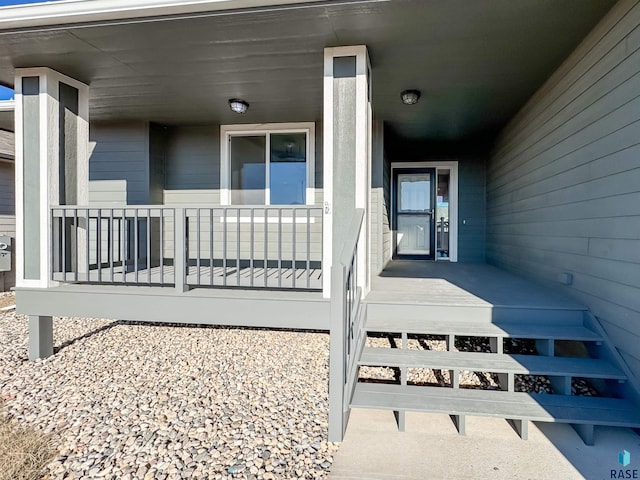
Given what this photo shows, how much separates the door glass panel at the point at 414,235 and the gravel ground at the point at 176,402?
350 cm

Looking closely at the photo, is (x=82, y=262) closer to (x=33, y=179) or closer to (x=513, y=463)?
(x=33, y=179)

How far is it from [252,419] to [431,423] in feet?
4.23

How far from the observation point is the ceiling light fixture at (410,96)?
4.27 meters

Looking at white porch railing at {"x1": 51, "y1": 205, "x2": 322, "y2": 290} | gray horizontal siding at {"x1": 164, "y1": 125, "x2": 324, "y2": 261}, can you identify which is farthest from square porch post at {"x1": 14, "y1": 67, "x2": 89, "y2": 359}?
gray horizontal siding at {"x1": 164, "y1": 125, "x2": 324, "y2": 261}

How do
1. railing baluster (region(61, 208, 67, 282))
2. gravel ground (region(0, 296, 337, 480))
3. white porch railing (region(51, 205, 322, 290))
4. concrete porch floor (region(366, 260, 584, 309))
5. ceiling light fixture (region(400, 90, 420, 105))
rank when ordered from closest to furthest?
gravel ground (region(0, 296, 337, 480)) → concrete porch floor (region(366, 260, 584, 309)) → white porch railing (region(51, 205, 322, 290)) → railing baluster (region(61, 208, 67, 282)) → ceiling light fixture (region(400, 90, 420, 105))

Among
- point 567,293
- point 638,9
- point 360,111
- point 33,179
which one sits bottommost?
point 567,293

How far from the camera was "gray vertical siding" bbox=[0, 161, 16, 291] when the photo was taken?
7.84 metres

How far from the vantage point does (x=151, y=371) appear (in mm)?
3625

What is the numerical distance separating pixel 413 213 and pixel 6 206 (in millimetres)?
8718

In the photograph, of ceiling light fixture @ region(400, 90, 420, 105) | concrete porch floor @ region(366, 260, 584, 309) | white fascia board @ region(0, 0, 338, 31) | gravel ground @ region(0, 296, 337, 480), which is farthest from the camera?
ceiling light fixture @ region(400, 90, 420, 105)

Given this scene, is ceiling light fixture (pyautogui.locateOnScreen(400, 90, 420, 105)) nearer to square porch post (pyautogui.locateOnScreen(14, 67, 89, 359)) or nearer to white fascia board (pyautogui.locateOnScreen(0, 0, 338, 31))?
white fascia board (pyautogui.locateOnScreen(0, 0, 338, 31))

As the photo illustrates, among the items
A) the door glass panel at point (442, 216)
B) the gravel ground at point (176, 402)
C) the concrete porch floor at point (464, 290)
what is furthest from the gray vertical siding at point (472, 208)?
the gravel ground at point (176, 402)

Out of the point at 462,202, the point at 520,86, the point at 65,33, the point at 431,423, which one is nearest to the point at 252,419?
the point at 431,423

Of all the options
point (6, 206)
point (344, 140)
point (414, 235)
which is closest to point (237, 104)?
point (344, 140)
